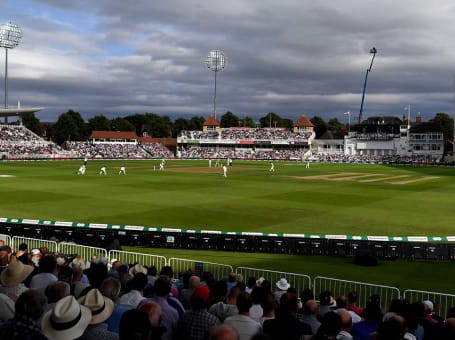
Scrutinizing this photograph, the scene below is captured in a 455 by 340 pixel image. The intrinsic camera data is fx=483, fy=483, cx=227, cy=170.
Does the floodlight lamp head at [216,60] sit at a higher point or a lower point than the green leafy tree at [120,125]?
higher

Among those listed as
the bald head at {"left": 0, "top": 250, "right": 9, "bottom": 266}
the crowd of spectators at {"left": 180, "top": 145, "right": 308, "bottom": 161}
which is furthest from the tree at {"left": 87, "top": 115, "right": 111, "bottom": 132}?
the bald head at {"left": 0, "top": 250, "right": 9, "bottom": 266}

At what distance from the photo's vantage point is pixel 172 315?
635cm

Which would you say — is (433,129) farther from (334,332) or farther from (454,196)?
(334,332)

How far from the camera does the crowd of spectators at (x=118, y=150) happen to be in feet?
365

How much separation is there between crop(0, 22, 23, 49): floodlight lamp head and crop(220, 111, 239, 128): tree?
9403 centimetres

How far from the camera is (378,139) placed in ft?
391

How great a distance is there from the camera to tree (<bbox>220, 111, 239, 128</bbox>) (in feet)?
591

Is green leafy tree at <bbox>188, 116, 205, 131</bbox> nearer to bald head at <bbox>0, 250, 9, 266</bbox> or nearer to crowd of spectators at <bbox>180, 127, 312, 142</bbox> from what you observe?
crowd of spectators at <bbox>180, 127, 312, 142</bbox>

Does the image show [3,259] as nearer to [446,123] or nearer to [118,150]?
[118,150]

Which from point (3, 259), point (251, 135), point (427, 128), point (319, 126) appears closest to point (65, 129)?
point (251, 135)

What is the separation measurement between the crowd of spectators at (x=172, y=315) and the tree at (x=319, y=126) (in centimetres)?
15521

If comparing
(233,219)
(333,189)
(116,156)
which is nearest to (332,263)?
(233,219)

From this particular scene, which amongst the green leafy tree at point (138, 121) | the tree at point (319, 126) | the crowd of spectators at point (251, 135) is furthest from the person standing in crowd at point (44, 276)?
the green leafy tree at point (138, 121)

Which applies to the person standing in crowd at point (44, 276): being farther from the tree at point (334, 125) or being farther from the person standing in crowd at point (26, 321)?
the tree at point (334, 125)
